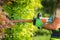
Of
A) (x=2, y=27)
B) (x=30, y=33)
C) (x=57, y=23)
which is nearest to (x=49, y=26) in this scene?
(x=57, y=23)

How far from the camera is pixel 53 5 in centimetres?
2017

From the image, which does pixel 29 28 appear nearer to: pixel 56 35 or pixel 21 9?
pixel 21 9

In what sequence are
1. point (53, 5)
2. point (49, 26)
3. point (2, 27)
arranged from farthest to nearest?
point (53, 5), point (49, 26), point (2, 27)

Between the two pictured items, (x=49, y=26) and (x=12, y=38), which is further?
(x=12, y=38)

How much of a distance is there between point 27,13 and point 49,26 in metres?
1.43

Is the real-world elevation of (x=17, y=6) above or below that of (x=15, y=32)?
above

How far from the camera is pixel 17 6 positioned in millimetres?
8648

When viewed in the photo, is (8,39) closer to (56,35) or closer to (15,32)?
(15,32)

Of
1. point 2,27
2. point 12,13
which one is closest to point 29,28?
point 12,13

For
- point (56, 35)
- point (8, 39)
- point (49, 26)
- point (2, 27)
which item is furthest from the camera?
point (56, 35)

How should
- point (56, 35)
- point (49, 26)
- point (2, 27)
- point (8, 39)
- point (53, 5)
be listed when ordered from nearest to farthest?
point (2, 27)
point (49, 26)
point (8, 39)
point (56, 35)
point (53, 5)

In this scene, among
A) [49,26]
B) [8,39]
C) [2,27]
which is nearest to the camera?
[2,27]

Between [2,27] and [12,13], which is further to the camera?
[12,13]

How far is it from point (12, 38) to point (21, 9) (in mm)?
944
